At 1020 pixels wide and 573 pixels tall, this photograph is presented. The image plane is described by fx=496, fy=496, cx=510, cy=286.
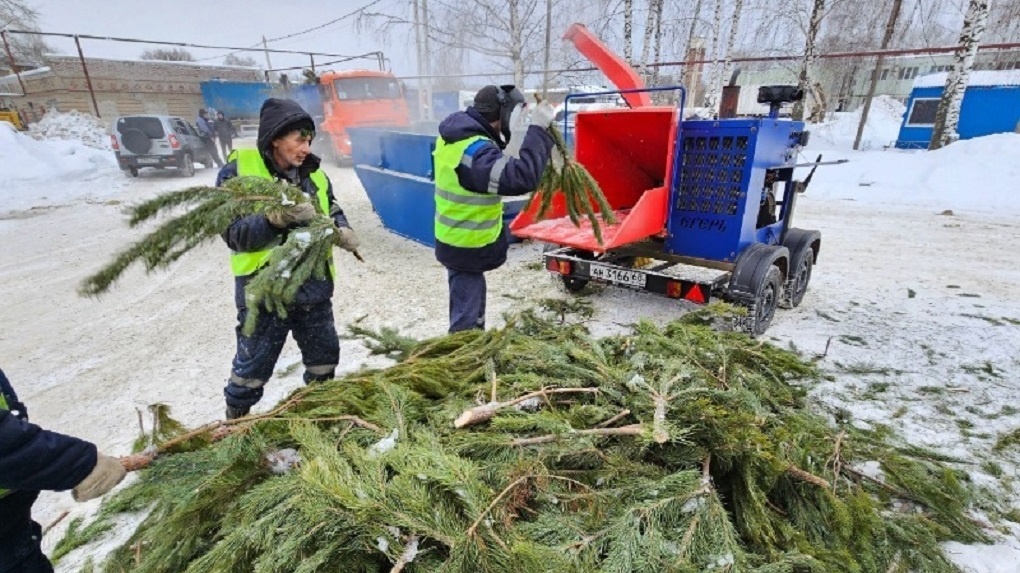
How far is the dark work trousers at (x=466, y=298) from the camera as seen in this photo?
11.5 feet

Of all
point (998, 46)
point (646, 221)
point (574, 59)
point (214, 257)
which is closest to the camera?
point (646, 221)

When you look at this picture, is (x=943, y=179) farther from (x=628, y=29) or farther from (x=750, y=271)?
(x=750, y=271)

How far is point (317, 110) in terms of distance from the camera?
19125mm

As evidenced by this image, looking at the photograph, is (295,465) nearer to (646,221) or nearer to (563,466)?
(563,466)

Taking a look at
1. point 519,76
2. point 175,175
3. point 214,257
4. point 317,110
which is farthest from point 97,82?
point 214,257

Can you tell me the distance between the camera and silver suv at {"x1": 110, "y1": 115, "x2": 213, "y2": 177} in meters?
12.9

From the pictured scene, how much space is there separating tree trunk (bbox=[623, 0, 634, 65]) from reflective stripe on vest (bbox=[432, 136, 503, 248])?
11546 mm

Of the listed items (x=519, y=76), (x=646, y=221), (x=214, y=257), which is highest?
(x=519, y=76)

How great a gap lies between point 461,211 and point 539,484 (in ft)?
6.70

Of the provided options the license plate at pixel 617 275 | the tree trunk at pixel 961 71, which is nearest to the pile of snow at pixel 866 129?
the tree trunk at pixel 961 71

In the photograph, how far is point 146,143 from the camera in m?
13.0

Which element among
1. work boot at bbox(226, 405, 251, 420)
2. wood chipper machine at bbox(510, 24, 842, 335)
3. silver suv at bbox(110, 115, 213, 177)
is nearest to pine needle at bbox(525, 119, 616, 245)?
wood chipper machine at bbox(510, 24, 842, 335)

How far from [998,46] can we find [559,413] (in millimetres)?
13717

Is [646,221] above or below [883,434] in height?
above
